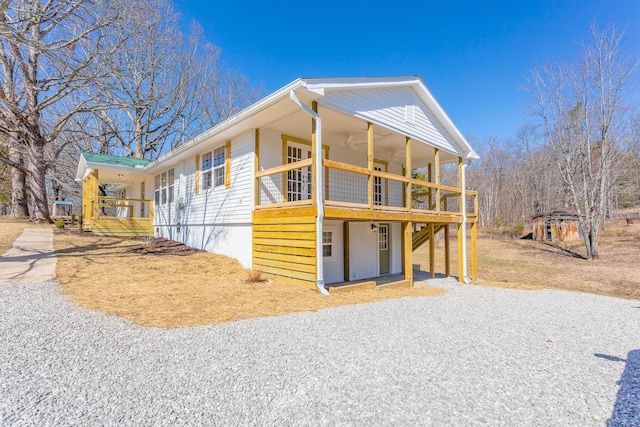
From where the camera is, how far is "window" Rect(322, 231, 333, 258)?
398 inches

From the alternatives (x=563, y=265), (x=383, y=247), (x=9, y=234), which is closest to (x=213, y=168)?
(x=383, y=247)

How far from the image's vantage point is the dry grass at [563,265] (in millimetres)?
11789

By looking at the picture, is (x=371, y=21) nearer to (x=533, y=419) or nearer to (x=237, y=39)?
(x=237, y=39)

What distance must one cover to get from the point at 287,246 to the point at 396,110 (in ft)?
16.8

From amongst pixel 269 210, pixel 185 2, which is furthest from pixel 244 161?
pixel 185 2

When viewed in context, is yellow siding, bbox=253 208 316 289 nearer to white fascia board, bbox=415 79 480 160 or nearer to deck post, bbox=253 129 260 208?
deck post, bbox=253 129 260 208

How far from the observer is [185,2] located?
15.7 m

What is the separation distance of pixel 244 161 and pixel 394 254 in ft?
22.6

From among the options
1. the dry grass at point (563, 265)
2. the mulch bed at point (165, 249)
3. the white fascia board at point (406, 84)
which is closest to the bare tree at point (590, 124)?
the dry grass at point (563, 265)

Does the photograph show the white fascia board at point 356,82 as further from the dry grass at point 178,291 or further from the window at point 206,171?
the window at point 206,171

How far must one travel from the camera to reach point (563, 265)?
16.5 m

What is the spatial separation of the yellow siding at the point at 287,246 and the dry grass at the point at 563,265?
6.76 metres

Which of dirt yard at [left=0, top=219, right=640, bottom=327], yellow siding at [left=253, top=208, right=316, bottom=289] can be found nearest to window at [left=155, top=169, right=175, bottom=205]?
dirt yard at [left=0, top=219, right=640, bottom=327]

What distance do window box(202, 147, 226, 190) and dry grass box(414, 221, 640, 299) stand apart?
9.19 metres
